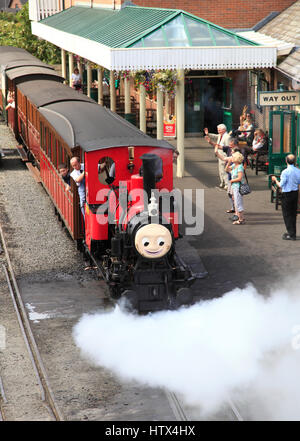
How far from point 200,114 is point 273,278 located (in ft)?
49.5

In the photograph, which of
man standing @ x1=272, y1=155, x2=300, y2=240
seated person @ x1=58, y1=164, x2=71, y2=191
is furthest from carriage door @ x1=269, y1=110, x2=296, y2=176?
seated person @ x1=58, y1=164, x2=71, y2=191

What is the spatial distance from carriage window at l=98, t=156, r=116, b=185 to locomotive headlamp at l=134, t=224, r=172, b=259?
1.58 metres

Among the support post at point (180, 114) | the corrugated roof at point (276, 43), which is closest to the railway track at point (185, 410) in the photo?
the support post at point (180, 114)

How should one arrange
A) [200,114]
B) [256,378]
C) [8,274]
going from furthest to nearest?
[200,114]
[8,274]
[256,378]

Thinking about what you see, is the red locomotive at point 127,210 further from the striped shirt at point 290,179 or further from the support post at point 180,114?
the support post at point 180,114

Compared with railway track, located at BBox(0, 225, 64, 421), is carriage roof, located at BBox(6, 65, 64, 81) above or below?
above

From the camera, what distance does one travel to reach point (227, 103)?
25750 mm

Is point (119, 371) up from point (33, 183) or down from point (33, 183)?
up

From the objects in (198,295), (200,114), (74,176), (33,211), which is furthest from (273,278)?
(200,114)

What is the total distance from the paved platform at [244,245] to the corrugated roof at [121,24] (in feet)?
12.6

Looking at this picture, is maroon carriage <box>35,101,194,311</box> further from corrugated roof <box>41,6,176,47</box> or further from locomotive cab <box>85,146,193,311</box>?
corrugated roof <box>41,6,176,47</box>

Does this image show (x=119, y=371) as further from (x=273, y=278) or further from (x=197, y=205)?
(x=197, y=205)

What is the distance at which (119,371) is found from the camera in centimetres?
904

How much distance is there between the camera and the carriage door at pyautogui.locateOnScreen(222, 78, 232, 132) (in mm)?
25312
